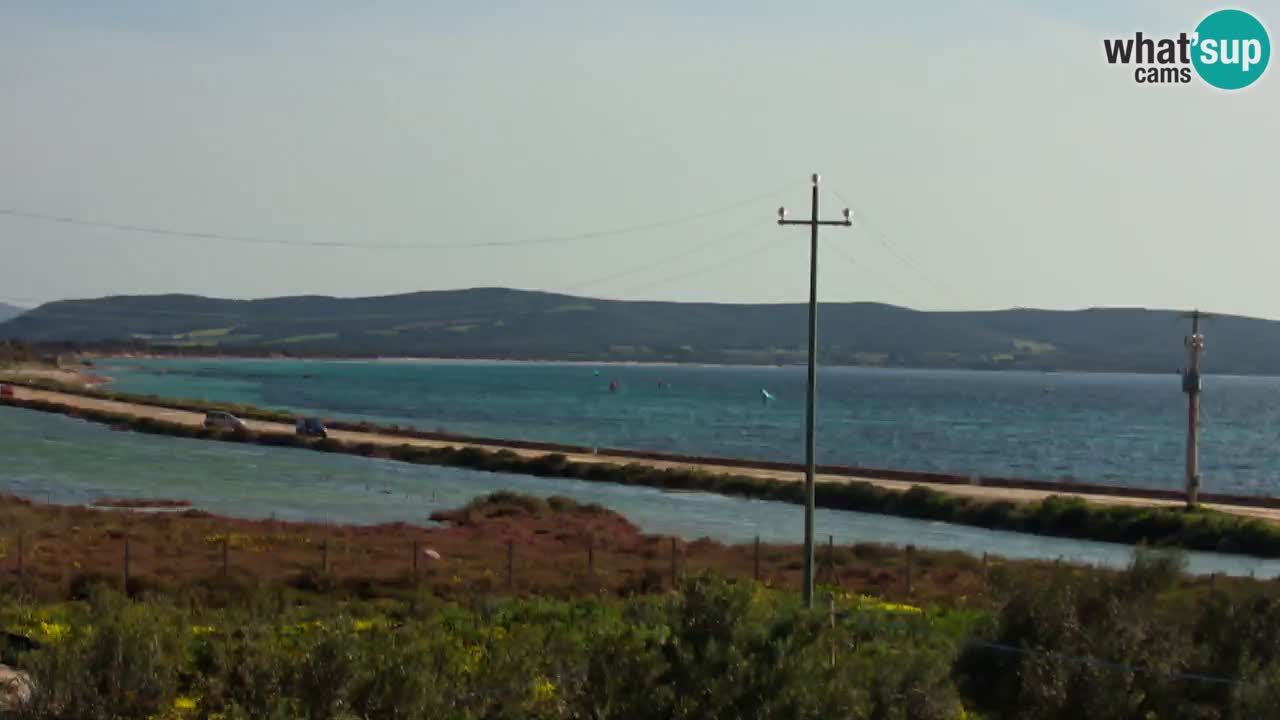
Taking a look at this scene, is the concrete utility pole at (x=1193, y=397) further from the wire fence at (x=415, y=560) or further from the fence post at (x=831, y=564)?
the fence post at (x=831, y=564)

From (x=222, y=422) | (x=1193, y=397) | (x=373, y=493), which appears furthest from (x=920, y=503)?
(x=222, y=422)

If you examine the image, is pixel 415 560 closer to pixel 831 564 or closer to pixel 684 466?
pixel 831 564

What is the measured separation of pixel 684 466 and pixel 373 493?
1125 inches

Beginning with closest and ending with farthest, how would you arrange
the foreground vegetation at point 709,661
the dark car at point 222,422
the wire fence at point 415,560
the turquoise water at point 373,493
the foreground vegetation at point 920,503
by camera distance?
the foreground vegetation at point 709,661
the wire fence at point 415,560
the turquoise water at point 373,493
the foreground vegetation at point 920,503
the dark car at point 222,422

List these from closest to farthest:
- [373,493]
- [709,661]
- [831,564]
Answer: [709,661]
[831,564]
[373,493]

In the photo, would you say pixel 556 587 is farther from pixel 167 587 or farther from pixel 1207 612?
pixel 1207 612

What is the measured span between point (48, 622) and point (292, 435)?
89.5 metres

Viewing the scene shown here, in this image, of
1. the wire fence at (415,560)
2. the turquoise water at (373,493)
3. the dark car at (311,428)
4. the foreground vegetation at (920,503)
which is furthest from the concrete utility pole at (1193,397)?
the dark car at (311,428)

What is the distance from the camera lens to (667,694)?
1772 cm

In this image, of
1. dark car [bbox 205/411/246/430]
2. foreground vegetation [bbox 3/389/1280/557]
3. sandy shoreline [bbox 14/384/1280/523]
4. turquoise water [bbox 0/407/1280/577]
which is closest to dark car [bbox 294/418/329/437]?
sandy shoreline [bbox 14/384/1280/523]

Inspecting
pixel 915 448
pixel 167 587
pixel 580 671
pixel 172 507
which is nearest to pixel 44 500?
pixel 172 507

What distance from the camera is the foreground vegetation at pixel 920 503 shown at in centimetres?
6372

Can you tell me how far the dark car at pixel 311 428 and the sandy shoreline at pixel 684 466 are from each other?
147cm

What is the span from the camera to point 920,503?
76750 mm
